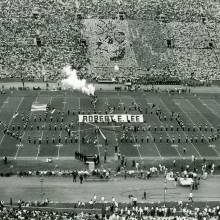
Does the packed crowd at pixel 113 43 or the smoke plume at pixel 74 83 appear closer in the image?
the smoke plume at pixel 74 83

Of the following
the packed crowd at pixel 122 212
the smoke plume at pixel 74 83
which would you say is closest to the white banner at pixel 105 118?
the smoke plume at pixel 74 83

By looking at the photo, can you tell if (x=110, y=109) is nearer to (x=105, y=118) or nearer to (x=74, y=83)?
(x=105, y=118)

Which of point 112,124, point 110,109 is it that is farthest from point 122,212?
point 110,109

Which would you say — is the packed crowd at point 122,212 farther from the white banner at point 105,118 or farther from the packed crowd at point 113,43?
the packed crowd at point 113,43

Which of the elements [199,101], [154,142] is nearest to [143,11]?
[199,101]

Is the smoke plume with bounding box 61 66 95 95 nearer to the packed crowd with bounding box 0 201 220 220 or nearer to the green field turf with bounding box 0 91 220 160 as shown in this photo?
the green field turf with bounding box 0 91 220 160
